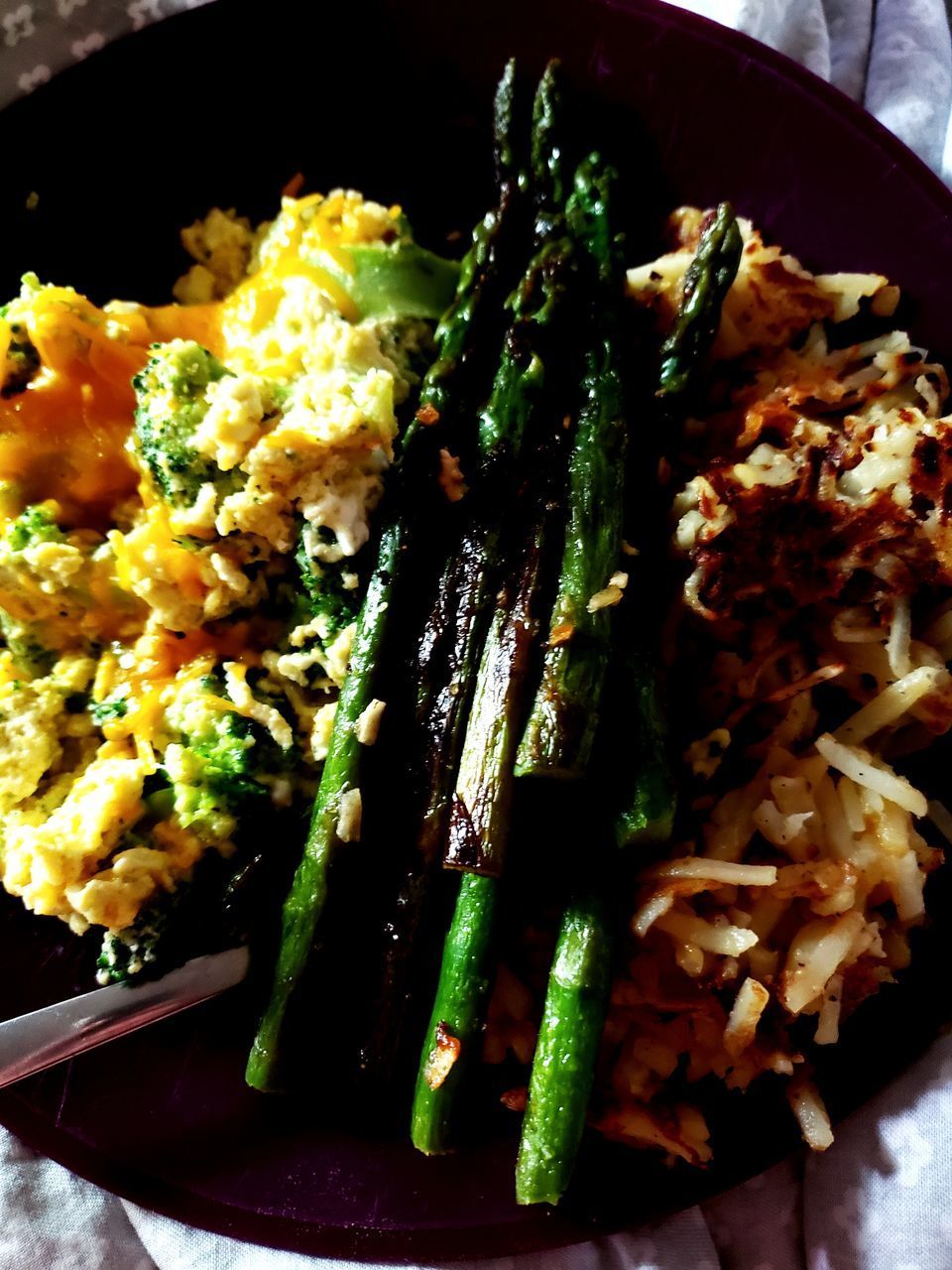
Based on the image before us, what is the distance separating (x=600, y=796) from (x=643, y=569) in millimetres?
676

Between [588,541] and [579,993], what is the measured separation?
1215 mm

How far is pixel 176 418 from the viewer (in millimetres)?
2770

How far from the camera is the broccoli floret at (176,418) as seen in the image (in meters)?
2.77

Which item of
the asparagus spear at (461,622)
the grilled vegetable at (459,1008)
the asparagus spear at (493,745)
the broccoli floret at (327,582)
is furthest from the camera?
the broccoli floret at (327,582)

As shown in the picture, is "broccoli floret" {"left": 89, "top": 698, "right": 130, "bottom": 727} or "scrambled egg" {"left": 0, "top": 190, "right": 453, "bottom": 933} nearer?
"scrambled egg" {"left": 0, "top": 190, "right": 453, "bottom": 933}

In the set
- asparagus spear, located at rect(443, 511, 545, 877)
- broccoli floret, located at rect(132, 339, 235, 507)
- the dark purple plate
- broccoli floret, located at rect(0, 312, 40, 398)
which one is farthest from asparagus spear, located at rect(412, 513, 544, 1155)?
broccoli floret, located at rect(0, 312, 40, 398)

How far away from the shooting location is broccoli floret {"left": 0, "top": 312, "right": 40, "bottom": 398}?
2926 millimetres

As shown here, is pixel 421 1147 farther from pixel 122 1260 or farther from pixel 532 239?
pixel 532 239

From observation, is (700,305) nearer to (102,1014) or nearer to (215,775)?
(215,775)

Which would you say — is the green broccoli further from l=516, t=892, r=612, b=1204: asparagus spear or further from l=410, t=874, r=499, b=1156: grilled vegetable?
l=516, t=892, r=612, b=1204: asparagus spear

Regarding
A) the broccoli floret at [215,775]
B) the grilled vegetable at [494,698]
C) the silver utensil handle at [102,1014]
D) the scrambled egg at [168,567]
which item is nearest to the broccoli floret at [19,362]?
the scrambled egg at [168,567]

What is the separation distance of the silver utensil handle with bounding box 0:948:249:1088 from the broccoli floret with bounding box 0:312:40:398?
5.99ft

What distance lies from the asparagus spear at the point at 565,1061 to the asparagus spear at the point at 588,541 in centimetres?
49

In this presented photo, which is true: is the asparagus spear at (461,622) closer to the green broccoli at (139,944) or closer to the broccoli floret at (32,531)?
the green broccoli at (139,944)
